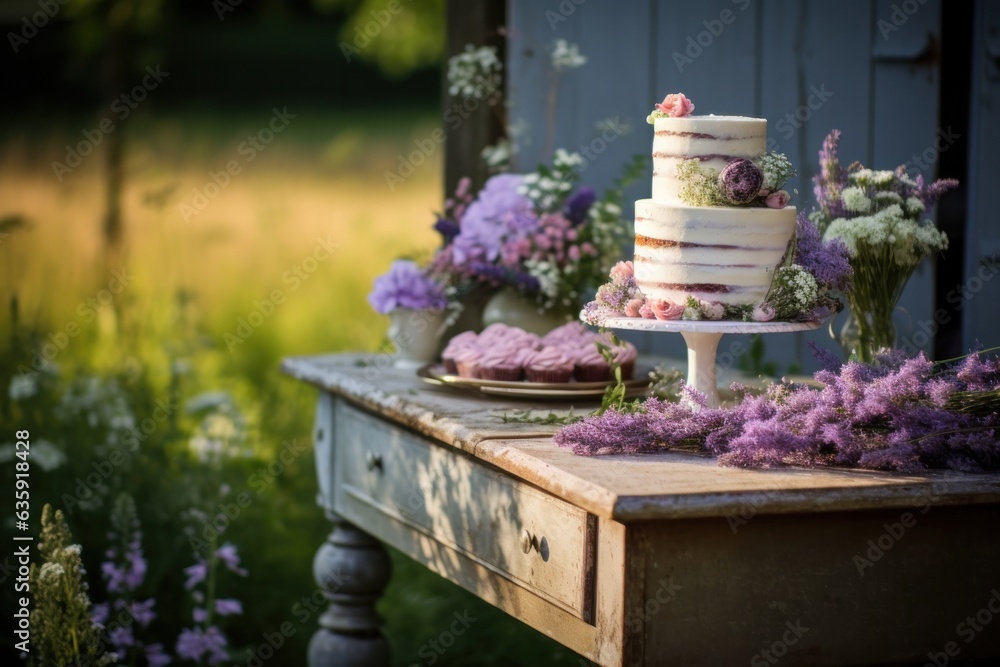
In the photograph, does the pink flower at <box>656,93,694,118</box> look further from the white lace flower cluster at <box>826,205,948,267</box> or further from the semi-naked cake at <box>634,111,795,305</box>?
the white lace flower cluster at <box>826,205,948,267</box>

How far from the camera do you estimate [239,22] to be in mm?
8148

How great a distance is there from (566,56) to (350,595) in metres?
1.64

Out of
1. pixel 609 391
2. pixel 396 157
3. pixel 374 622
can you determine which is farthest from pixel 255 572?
pixel 396 157

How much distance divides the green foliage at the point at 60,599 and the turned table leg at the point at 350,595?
0.67 metres

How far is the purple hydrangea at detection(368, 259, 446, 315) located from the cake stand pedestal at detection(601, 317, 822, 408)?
3.41 feet

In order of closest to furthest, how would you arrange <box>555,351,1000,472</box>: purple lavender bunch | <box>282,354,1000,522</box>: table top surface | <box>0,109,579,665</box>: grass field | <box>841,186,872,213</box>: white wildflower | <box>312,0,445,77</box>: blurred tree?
<box>282,354,1000,522</box>: table top surface, <box>555,351,1000,472</box>: purple lavender bunch, <box>841,186,872,213</box>: white wildflower, <box>0,109,579,665</box>: grass field, <box>312,0,445,77</box>: blurred tree

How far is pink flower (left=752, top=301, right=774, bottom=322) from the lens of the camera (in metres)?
2.34

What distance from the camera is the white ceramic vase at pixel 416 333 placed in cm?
341

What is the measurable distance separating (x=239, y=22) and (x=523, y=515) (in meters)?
6.38

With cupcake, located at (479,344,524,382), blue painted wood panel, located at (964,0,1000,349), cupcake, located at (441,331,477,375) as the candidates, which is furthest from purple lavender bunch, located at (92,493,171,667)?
blue painted wood panel, located at (964,0,1000,349)

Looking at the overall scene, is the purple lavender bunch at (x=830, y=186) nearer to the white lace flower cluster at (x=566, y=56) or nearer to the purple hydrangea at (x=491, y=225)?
the purple hydrangea at (x=491, y=225)

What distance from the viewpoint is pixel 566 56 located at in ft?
12.2

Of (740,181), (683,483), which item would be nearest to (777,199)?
(740,181)

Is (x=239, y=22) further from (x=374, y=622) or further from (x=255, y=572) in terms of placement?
(x=374, y=622)
